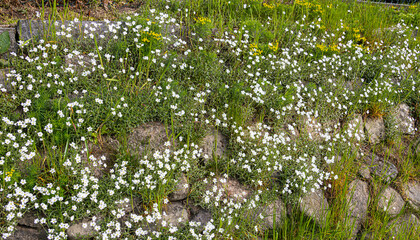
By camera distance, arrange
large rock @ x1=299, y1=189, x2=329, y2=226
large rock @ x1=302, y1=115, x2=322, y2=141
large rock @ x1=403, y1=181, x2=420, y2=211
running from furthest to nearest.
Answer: large rock @ x1=403, y1=181, x2=420, y2=211 → large rock @ x1=302, y1=115, x2=322, y2=141 → large rock @ x1=299, y1=189, x2=329, y2=226

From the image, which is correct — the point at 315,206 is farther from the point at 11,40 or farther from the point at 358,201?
the point at 11,40

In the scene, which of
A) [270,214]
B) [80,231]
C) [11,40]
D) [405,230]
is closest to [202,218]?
[270,214]

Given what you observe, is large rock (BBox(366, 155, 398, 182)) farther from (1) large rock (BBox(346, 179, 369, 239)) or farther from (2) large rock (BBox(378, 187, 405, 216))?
(1) large rock (BBox(346, 179, 369, 239))

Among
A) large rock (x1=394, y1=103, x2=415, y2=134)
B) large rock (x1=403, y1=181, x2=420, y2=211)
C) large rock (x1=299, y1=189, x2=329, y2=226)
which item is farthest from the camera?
large rock (x1=394, y1=103, x2=415, y2=134)

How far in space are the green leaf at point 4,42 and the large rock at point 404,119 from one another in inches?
261

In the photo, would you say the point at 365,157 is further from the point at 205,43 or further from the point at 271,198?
the point at 205,43

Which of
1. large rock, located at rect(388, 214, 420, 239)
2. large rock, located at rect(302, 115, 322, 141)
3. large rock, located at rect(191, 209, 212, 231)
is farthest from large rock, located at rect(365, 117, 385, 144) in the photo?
large rock, located at rect(191, 209, 212, 231)

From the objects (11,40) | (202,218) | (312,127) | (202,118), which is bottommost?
(202,218)

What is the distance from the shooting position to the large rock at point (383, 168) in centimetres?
541

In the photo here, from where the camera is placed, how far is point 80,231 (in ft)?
11.6

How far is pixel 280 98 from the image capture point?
16.8 ft

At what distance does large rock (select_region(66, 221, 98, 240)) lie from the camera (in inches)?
138

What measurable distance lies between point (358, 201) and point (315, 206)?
843 mm

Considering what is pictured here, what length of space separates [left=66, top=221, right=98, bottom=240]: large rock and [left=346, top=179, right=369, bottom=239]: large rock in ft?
11.5
